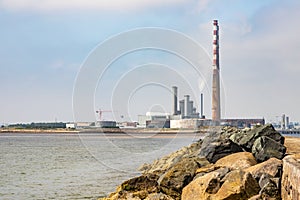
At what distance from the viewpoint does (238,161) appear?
55.7 ft

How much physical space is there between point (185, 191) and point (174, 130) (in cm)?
13848

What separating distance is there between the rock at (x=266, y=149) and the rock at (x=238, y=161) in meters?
0.27

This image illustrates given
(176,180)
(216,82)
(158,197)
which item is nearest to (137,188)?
(176,180)

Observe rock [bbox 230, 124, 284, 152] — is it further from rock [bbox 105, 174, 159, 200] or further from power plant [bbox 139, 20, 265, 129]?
power plant [bbox 139, 20, 265, 129]

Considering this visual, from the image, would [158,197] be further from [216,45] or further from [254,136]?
[216,45]

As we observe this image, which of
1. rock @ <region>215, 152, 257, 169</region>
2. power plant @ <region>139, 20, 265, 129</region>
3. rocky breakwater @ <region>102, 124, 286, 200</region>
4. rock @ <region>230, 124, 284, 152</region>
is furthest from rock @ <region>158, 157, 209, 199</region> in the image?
power plant @ <region>139, 20, 265, 129</region>

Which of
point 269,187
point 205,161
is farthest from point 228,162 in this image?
point 269,187

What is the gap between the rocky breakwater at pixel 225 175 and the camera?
37.4ft

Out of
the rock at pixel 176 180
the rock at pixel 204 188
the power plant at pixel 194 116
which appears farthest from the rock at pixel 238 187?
the power plant at pixel 194 116

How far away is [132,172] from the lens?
32375mm

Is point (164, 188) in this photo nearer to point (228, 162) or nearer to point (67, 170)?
point (228, 162)

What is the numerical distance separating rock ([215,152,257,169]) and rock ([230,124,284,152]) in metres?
1.08

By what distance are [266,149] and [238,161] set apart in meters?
1.28

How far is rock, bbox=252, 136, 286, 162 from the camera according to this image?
17.0 metres
